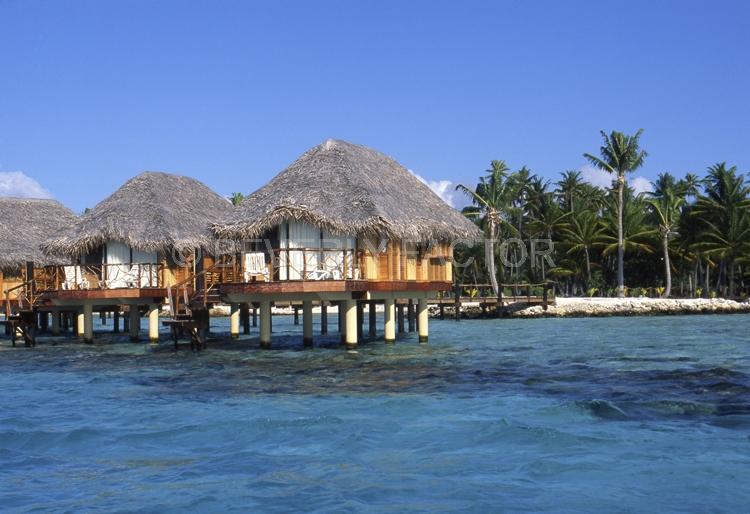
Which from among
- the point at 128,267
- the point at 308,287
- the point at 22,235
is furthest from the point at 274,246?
the point at 22,235

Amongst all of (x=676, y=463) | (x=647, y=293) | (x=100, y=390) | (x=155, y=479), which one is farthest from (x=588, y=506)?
(x=647, y=293)

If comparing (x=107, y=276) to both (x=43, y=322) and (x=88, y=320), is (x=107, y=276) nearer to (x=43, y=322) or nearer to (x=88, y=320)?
(x=88, y=320)

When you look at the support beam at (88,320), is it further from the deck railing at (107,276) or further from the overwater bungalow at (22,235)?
the overwater bungalow at (22,235)

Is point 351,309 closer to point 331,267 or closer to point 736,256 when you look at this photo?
point 331,267

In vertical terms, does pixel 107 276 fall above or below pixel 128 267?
below

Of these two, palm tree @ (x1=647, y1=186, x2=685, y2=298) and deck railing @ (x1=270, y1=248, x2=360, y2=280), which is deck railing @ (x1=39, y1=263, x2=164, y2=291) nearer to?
deck railing @ (x1=270, y1=248, x2=360, y2=280)

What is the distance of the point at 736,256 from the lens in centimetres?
5603

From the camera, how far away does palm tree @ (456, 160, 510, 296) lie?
57.1 metres

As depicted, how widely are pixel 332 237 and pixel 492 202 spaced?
33.7m

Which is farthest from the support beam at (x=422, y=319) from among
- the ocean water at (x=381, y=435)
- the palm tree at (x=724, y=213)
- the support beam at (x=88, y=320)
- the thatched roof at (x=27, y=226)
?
the palm tree at (x=724, y=213)

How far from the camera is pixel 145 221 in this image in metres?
29.6

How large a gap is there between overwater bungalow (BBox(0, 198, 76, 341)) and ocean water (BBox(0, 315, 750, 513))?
48.5 ft

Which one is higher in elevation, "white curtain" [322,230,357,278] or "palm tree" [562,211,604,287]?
"palm tree" [562,211,604,287]

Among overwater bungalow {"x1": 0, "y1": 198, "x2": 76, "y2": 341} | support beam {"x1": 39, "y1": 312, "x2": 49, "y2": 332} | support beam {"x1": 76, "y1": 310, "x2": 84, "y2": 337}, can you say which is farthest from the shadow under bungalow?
support beam {"x1": 39, "y1": 312, "x2": 49, "y2": 332}
